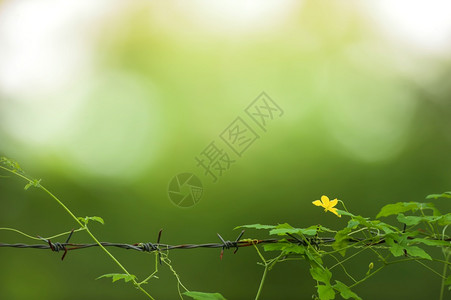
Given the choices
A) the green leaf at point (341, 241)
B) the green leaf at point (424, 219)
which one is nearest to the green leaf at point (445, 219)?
the green leaf at point (424, 219)

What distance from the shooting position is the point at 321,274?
29.8 inches

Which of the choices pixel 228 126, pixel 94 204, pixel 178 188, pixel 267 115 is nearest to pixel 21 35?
pixel 94 204

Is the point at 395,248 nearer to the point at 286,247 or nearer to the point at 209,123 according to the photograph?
the point at 286,247

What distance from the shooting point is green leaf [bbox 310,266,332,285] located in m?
0.74

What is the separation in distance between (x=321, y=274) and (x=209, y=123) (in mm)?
2578

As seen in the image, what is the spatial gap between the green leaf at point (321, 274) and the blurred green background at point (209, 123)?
235cm

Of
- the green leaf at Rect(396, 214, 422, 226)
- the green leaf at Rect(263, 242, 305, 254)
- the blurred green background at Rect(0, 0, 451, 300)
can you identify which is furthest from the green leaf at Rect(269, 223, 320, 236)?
Answer: the blurred green background at Rect(0, 0, 451, 300)

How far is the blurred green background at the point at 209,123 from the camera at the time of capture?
3.16m

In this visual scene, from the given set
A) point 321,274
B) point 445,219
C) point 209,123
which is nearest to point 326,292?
point 321,274

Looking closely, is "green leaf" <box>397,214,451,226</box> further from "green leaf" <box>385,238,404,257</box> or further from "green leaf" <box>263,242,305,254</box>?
"green leaf" <box>263,242,305,254</box>

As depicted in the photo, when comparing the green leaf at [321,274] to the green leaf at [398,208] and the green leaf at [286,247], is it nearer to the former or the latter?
the green leaf at [286,247]

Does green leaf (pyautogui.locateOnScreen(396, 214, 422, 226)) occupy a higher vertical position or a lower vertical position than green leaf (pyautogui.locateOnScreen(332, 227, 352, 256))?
higher

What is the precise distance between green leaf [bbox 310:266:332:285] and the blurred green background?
235cm

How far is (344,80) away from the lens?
11.3 ft
